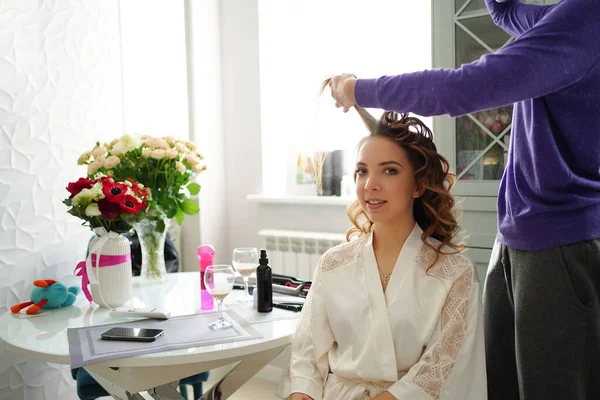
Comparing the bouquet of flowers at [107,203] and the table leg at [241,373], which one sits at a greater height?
the bouquet of flowers at [107,203]

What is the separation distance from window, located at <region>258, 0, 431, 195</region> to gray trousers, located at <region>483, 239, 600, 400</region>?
5.53 ft

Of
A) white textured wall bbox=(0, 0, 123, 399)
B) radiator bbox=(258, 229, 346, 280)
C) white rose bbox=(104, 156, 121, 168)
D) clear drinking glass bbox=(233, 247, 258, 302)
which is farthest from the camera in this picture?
radiator bbox=(258, 229, 346, 280)

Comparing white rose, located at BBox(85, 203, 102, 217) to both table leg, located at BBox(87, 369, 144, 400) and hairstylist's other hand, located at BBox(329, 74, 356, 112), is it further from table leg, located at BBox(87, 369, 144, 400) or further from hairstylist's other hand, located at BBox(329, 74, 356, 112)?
hairstylist's other hand, located at BBox(329, 74, 356, 112)

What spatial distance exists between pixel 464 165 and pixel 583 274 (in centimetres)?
90

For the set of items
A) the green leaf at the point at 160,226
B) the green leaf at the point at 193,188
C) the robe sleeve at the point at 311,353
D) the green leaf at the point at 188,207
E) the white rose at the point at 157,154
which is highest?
the white rose at the point at 157,154

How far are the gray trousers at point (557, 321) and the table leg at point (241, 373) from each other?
0.73m

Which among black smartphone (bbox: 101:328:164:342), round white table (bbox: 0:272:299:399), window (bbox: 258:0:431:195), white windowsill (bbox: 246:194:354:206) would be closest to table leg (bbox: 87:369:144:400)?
round white table (bbox: 0:272:299:399)

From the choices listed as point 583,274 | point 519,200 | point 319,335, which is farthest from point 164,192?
point 583,274

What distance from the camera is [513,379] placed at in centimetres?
154

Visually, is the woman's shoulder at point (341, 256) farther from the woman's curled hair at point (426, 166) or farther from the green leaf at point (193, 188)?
the green leaf at point (193, 188)

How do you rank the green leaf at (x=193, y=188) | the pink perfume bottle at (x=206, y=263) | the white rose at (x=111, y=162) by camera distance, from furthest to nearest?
1. the green leaf at (x=193, y=188)
2. the white rose at (x=111, y=162)
3. the pink perfume bottle at (x=206, y=263)

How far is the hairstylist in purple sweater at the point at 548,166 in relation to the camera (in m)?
1.23

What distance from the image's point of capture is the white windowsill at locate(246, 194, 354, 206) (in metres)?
2.88

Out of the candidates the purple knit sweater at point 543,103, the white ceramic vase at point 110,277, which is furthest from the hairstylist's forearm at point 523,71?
the white ceramic vase at point 110,277
